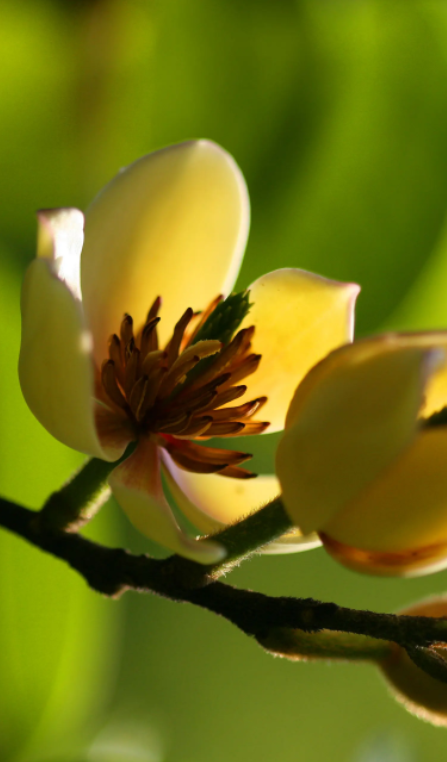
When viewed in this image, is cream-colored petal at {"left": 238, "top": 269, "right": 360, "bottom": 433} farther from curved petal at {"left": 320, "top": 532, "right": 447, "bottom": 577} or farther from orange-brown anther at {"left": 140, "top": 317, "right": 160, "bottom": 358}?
curved petal at {"left": 320, "top": 532, "right": 447, "bottom": 577}

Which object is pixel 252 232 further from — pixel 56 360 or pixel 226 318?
pixel 56 360

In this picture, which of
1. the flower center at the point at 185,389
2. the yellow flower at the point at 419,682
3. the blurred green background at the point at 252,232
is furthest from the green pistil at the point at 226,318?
the blurred green background at the point at 252,232

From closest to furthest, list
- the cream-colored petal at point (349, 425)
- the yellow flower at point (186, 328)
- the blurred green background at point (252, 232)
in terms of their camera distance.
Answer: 1. the cream-colored petal at point (349, 425)
2. the yellow flower at point (186, 328)
3. the blurred green background at point (252, 232)

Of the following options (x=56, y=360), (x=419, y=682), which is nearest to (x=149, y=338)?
(x=56, y=360)

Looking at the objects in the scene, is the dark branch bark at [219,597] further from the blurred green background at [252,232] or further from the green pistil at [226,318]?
the blurred green background at [252,232]

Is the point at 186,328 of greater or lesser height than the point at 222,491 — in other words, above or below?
above

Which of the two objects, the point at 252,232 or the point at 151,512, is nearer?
the point at 151,512

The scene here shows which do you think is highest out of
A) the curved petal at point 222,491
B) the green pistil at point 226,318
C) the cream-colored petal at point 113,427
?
the green pistil at point 226,318
